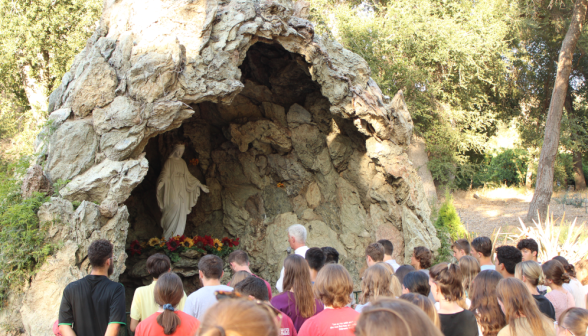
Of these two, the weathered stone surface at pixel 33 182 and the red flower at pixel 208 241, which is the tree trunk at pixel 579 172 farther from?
the weathered stone surface at pixel 33 182

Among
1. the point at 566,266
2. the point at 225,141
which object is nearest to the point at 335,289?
the point at 566,266

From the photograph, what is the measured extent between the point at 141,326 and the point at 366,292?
1.69 m

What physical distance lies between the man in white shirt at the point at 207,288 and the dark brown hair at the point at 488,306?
1970 millimetres

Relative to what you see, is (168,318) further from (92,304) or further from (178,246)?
(178,246)

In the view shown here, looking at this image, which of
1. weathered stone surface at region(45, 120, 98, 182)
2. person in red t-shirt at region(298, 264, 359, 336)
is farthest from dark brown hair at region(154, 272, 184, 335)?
weathered stone surface at region(45, 120, 98, 182)

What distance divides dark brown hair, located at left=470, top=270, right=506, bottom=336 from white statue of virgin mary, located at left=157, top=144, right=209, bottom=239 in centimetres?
624

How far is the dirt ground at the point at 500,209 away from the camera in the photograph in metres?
12.9

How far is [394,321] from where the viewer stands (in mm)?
1477

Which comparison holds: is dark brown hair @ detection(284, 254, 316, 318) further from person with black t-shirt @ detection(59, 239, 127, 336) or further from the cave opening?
the cave opening

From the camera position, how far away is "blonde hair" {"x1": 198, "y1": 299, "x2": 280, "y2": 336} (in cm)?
152

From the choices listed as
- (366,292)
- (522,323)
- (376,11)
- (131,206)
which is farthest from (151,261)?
(376,11)

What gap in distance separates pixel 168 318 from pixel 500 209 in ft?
48.7

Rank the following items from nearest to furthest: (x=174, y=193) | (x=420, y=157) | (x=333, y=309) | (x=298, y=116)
Result: (x=333, y=309), (x=174, y=193), (x=298, y=116), (x=420, y=157)

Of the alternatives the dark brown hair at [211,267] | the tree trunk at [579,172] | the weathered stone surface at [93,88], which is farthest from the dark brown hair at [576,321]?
the tree trunk at [579,172]
